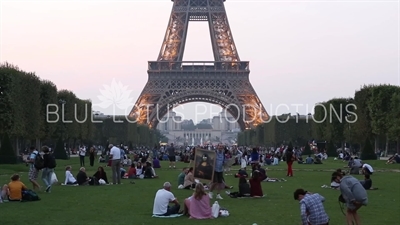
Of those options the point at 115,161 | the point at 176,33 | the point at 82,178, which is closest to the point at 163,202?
the point at 115,161

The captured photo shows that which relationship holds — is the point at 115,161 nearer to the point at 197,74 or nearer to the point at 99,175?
the point at 99,175

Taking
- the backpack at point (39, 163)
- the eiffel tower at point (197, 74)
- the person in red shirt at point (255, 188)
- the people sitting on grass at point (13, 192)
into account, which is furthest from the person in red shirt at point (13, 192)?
the eiffel tower at point (197, 74)

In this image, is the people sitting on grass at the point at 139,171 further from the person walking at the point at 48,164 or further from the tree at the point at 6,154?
the tree at the point at 6,154

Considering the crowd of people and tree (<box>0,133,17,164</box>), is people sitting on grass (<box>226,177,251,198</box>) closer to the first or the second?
the crowd of people

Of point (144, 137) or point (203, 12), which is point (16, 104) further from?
point (144, 137)

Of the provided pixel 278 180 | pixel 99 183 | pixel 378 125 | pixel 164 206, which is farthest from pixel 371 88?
pixel 164 206

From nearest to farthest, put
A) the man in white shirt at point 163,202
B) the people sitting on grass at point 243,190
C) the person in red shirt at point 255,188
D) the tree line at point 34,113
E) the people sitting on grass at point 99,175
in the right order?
the man in white shirt at point 163,202 → the person in red shirt at point 255,188 → the people sitting on grass at point 243,190 → the people sitting on grass at point 99,175 → the tree line at point 34,113
